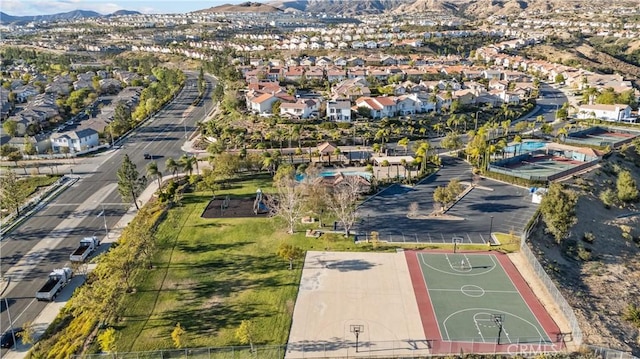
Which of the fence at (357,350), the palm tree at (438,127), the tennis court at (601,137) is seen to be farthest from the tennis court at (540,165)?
the fence at (357,350)

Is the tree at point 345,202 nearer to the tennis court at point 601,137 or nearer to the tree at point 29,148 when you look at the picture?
the tennis court at point 601,137

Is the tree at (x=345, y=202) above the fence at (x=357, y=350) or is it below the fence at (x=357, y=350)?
above

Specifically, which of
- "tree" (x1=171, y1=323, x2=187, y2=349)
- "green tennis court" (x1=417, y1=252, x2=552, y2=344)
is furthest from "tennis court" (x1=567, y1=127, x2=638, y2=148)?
"tree" (x1=171, y1=323, x2=187, y2=349)

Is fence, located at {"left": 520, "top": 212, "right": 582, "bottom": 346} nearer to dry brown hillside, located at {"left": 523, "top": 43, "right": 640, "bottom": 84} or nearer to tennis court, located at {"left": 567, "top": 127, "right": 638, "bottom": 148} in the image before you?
tennis court, located at {"left": 567, "top": 127, "right": 638, "bottom": 148}

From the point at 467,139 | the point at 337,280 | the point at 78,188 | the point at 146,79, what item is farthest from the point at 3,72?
the point at 337,280

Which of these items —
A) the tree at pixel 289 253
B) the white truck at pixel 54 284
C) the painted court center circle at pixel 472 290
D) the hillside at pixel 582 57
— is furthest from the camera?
the hillside at pixel 582 57

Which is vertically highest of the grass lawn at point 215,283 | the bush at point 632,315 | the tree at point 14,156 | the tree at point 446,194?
the tree at point 14,156

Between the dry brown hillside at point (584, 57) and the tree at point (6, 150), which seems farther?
the dry brown hillside at point (584, 57)
